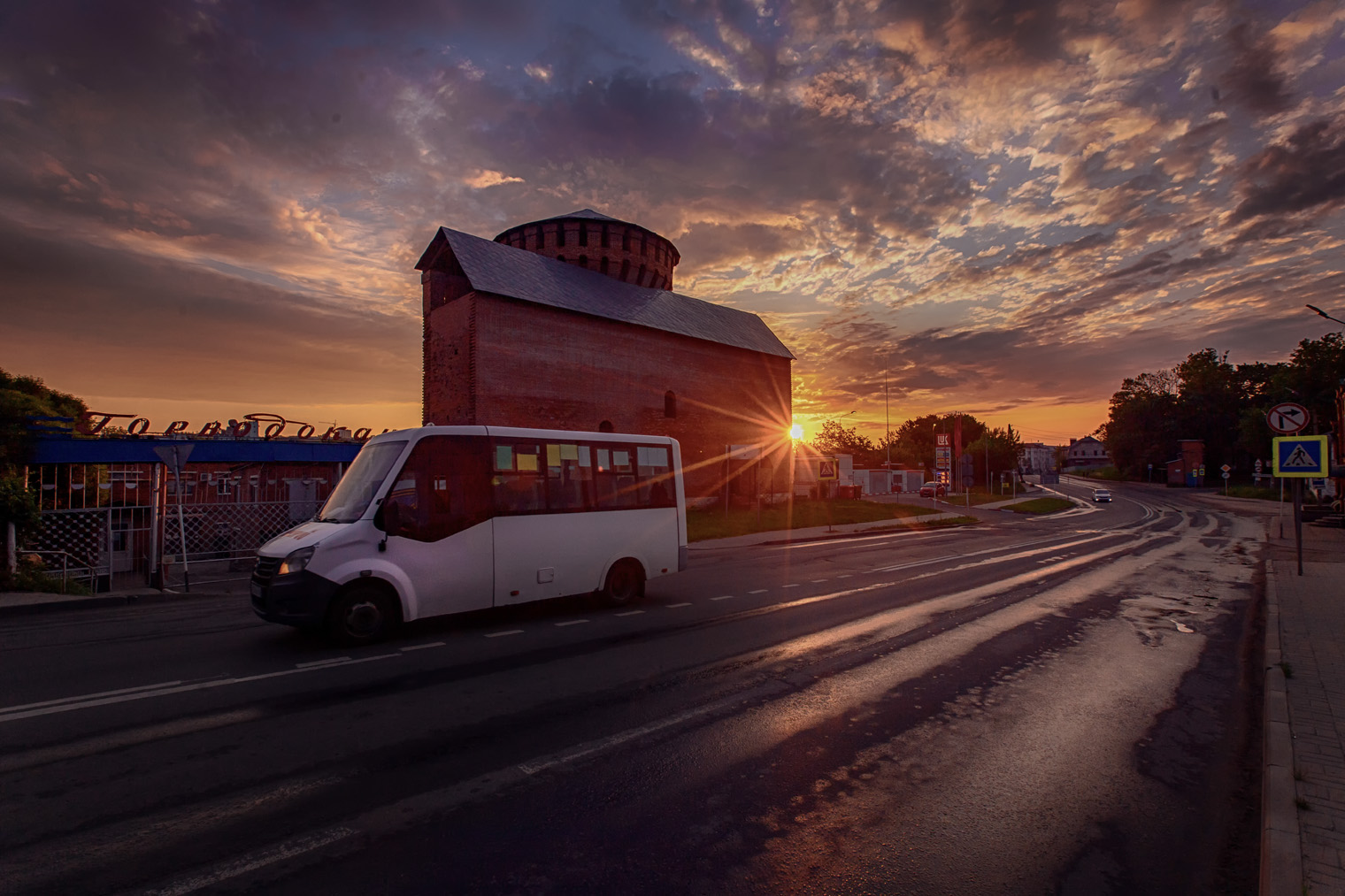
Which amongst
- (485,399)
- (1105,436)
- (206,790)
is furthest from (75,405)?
(1105,436)

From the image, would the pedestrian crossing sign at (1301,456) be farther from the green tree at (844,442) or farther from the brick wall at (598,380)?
the green tree at (844,442)

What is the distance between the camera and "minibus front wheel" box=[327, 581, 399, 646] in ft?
23.2

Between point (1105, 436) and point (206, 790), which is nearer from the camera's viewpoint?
point (206, 790)

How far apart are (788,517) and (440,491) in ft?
78.7

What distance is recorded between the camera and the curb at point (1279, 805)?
2965 mm

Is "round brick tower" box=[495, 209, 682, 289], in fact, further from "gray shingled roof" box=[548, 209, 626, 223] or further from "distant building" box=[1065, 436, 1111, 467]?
"distant building" box=[1065, 436, 1111, 467]

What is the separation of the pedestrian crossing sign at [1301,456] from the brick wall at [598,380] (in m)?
23.1

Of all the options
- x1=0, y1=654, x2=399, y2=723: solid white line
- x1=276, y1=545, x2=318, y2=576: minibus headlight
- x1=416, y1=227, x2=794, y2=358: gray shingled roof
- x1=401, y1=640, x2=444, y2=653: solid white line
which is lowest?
x1=401, y1=640, x2=444, y2=653: solid white line

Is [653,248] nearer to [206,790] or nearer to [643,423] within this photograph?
[643,423]

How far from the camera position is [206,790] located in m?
3.82

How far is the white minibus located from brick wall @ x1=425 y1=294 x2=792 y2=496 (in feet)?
57.0

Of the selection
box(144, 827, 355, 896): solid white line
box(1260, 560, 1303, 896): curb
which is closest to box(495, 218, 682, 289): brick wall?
box(1260, 560, 1303, 896): curb

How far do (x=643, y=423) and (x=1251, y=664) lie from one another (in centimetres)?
2696

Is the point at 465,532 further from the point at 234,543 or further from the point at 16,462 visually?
the point at 234,543
